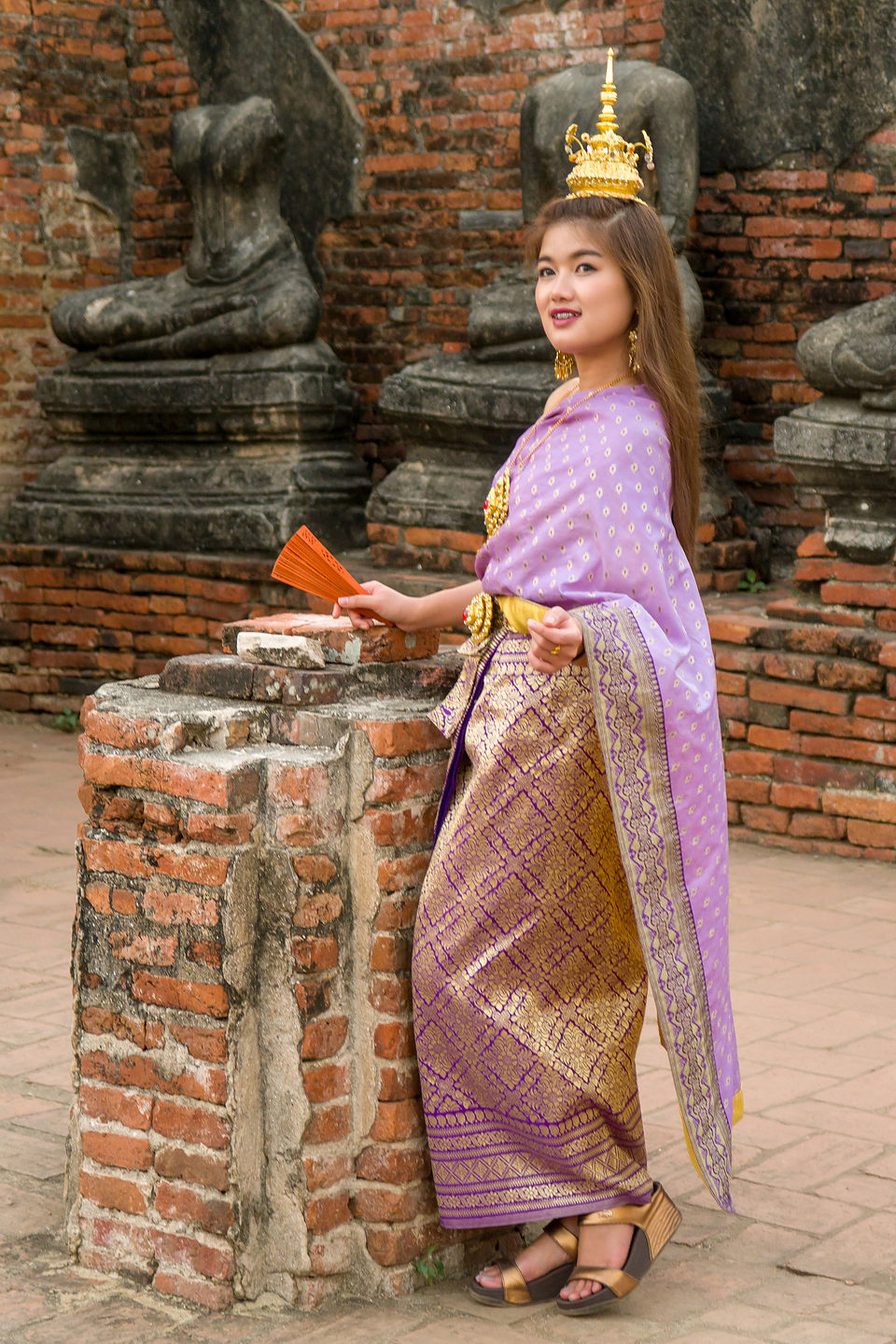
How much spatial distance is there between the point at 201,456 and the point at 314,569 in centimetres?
473

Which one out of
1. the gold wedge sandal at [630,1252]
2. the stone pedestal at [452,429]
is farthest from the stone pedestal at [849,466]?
the gold wedge sandal at [630,1252]

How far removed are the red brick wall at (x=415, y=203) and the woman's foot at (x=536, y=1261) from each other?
167 inches

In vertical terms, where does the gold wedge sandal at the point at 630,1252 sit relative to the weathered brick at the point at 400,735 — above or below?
below

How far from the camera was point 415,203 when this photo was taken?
750 centimetres

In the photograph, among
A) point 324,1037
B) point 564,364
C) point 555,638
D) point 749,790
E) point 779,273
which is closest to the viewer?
point 555,638

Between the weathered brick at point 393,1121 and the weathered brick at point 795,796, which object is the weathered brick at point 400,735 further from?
the weathered brick at point 795,796

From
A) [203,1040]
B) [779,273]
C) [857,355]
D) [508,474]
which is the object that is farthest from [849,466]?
[203,1040]

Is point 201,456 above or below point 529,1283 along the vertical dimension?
above

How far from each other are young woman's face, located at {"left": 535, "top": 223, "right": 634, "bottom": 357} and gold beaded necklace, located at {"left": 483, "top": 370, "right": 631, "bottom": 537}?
70 millimetres

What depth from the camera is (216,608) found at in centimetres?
721

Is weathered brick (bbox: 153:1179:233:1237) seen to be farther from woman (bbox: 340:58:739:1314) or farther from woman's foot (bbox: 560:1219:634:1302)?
woman's foot (bbox: 560:1219:634:1302)

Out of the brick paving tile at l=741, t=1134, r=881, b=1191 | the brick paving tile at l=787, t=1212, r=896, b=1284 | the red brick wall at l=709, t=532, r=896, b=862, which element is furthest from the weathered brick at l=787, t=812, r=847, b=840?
the brick paving tile at l=787, t=1212, r=896, b=1284

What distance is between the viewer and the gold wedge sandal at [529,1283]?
268 cm

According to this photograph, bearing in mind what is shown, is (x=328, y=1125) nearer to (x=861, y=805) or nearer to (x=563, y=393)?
(x=563, y=393)
